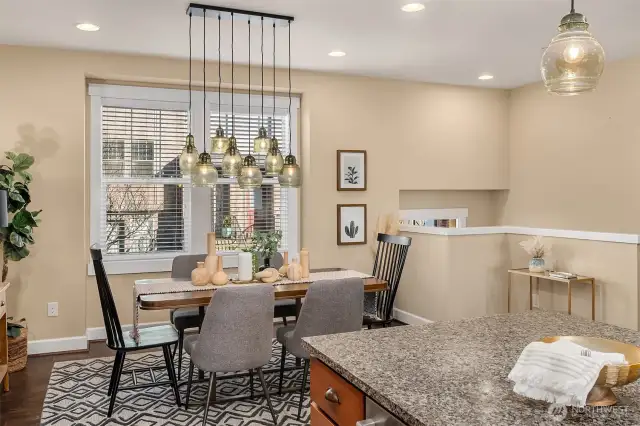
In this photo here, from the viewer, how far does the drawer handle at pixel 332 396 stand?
1.68 metres

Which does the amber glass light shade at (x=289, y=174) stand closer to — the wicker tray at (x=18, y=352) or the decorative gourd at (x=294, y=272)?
the decorative gourd at (x=294, y=272)

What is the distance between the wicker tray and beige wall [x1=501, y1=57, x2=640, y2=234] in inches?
212

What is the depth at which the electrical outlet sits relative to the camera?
15.9 ft

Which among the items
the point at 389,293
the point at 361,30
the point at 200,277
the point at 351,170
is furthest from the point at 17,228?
the point at 351,170

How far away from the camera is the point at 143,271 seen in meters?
5.32

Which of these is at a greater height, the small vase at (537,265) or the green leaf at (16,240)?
the green leaf at (16,240)

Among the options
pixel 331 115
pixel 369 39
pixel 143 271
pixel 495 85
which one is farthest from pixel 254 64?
A: pixel 495 85

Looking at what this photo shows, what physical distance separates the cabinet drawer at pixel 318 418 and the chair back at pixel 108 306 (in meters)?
1.95

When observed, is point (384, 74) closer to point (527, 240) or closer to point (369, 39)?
point (369, 39)

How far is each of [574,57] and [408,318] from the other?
4.39 metres

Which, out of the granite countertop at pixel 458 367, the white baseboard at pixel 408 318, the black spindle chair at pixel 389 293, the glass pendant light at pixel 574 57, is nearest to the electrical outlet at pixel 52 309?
the black spindle chair at pixel 389 293

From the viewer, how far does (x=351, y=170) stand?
5969 mm

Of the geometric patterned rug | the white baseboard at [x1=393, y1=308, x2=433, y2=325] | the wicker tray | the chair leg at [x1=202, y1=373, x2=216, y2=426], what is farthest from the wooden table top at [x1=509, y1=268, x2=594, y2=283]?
the wicker tray

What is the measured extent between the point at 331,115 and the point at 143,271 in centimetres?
250
